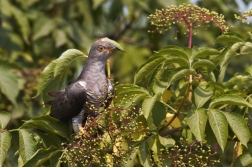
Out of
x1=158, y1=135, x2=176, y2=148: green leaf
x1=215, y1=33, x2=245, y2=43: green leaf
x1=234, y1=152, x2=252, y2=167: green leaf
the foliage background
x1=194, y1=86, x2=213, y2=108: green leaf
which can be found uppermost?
x1=215, y1=33, x2=245, y2=43: green leaf

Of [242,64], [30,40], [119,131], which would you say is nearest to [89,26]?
[30,40]

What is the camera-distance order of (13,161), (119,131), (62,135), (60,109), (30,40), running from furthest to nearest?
(30,40)
(13,161)
(60,109)
(62,135)
(119,131)

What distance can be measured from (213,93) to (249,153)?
0.38 m

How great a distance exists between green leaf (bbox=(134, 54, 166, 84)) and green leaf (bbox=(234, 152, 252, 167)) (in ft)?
2.17

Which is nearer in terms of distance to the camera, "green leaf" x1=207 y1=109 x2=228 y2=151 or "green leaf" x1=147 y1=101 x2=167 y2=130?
"green leaf" x1=207 y1=109 x2=228 y2=151

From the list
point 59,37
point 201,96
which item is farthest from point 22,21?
point 201,96

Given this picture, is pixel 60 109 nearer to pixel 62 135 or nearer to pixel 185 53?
pixel 62 135

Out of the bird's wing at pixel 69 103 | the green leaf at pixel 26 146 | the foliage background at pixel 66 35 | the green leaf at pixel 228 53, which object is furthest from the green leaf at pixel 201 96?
the foliage background at pixel 66 35

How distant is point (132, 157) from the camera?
3.46 m

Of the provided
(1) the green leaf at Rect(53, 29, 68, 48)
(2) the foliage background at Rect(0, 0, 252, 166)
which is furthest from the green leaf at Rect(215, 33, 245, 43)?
(1) the green leaf at Rect(53, 29, 68, 48)

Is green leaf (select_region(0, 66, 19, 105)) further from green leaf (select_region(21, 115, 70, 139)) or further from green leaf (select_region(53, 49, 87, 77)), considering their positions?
green leaf (select_region(21, 115, 70, 139))

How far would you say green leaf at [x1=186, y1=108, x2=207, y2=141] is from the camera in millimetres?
3316

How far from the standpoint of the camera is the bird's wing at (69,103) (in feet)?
12.5

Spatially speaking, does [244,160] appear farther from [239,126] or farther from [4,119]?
[4,119]
